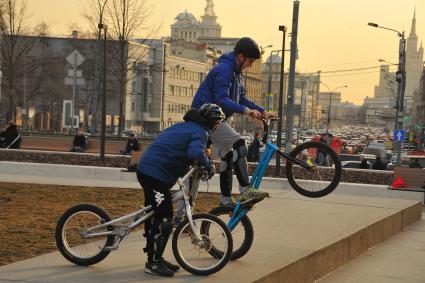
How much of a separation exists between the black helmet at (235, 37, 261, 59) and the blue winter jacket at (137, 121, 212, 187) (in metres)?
1.32

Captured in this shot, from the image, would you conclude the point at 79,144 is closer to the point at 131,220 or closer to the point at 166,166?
the point at 131,220

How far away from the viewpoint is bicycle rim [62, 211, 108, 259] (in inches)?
241

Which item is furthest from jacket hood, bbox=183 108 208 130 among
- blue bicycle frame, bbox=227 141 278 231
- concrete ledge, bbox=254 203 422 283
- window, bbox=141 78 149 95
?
window, bbox=141 78 149 95

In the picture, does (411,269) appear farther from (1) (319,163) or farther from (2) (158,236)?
(2) (158,236)

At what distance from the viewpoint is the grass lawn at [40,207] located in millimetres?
7105

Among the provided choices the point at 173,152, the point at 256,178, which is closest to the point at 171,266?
the point at 173,152

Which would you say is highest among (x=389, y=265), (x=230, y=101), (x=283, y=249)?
(x=230, y=101)

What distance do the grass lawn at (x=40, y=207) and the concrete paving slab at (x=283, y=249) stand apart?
2.32 ft

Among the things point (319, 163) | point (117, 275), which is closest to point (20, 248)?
point (117, 275)

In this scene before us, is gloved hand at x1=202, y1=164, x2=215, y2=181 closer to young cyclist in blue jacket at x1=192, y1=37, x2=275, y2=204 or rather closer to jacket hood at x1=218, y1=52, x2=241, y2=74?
young cyclist in blue jacket at x1=192, y1=37, x2=275, y2=204

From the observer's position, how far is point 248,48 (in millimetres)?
6902

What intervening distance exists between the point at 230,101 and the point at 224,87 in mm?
153

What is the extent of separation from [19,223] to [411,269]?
482 cm

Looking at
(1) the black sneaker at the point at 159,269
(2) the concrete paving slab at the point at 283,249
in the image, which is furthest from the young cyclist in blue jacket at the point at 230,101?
(1) the black sneaker at the point at 159,269
